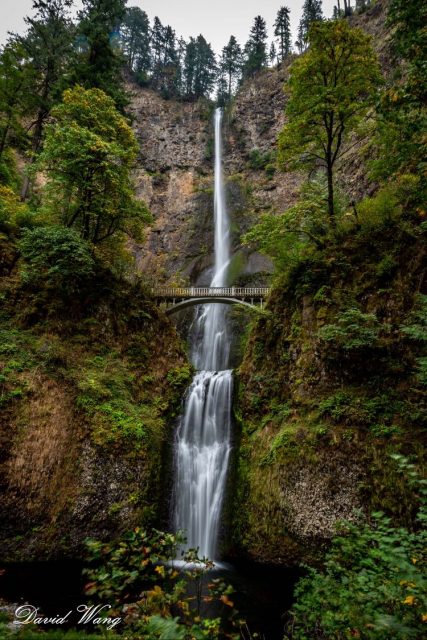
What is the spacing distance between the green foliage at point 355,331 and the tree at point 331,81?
4293 mm

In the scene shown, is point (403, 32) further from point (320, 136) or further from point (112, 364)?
point (112, 364)

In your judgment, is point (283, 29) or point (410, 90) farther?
point (283, 29)

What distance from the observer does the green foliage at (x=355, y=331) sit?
26.2 feet

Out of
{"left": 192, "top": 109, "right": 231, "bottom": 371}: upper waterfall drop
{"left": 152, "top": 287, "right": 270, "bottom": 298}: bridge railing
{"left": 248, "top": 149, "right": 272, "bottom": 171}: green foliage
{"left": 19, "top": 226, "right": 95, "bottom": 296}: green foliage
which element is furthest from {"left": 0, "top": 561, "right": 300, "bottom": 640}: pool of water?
{"left": 248, "top": 149, "right": 272, "bottom": 171}: green foliage

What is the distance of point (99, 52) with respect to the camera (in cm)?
1594

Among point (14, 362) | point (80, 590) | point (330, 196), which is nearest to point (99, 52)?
point (330, 196)

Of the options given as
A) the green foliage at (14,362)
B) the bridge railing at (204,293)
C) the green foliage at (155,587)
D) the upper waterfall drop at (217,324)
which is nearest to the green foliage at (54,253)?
the green foliage at (14,362)

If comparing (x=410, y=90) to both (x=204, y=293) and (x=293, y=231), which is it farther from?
(x=204, y=293)

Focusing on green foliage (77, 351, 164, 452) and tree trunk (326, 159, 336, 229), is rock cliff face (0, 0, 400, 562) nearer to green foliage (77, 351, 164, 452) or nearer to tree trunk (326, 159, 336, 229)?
green foliage (77, 351, 164, 452)

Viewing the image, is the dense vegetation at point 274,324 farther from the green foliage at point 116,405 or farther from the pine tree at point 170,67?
the pine tree at point 170,67

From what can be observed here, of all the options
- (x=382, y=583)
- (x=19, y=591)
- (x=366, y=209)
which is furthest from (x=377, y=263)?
(x=19, y=591)

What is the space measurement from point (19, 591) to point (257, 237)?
11.2 metres

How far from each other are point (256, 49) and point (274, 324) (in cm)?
5160

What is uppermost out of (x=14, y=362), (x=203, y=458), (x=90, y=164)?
(x=90, y=164)
